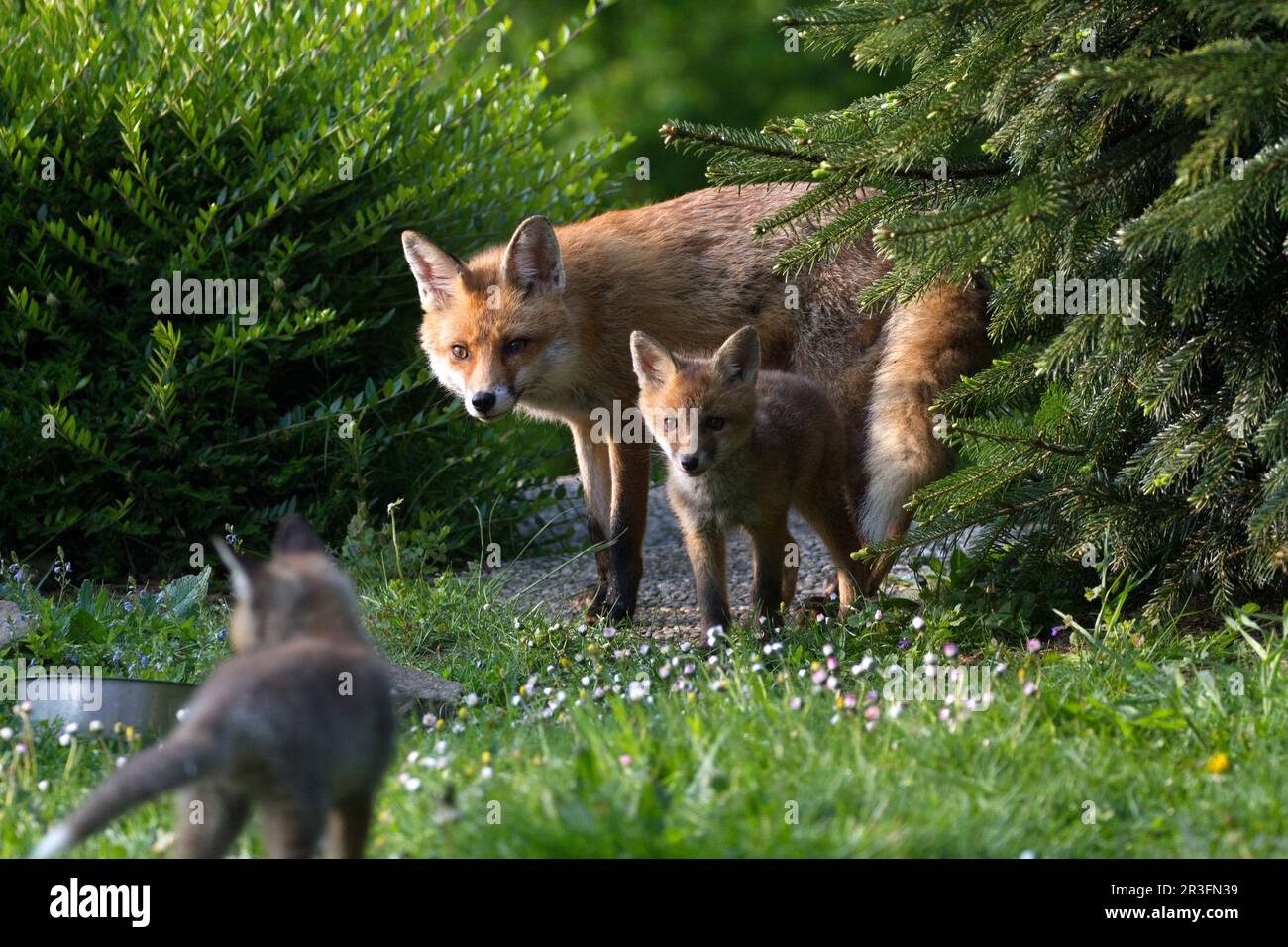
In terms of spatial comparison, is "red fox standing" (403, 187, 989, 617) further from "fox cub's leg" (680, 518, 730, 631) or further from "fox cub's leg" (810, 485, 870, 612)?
"fox cub's leg" (680, 518, 730, 631)

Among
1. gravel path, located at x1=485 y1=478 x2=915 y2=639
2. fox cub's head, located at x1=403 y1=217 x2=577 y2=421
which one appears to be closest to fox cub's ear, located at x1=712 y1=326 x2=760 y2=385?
fox cub's head, located at x1=403 y1=217 x2=577 y2=421

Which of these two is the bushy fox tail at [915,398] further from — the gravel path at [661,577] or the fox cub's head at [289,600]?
the fox cub's head at [289,600]

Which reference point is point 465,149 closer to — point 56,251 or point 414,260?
point 414,260

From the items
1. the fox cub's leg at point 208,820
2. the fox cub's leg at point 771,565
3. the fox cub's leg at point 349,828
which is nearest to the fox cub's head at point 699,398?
the fox cub's leg at point 771,565

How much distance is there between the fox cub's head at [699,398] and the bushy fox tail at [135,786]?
10.2 ft

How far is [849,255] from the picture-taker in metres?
6.35

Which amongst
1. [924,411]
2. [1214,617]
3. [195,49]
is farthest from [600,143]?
[1214,617]

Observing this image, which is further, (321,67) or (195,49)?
(321,67)

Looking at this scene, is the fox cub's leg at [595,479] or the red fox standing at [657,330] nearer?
the red fox standing at [657,330]

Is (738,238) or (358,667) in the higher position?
(738,238)

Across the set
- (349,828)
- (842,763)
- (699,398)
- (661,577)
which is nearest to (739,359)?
(699,398)

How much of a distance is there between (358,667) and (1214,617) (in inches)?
137

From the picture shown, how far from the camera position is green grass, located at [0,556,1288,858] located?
2705 millimetres

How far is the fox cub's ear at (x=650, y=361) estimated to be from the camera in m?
5.43
